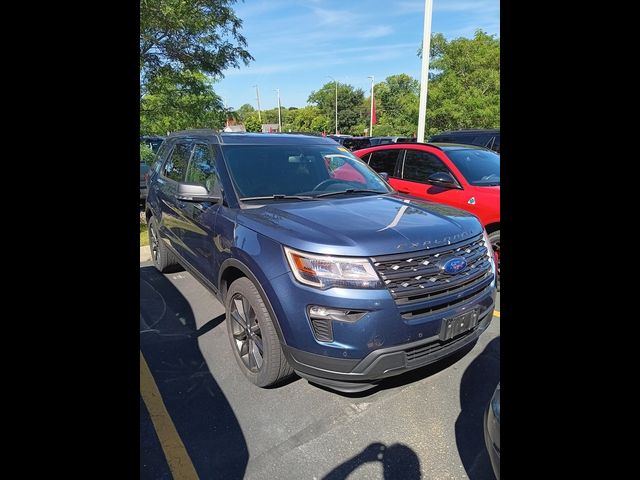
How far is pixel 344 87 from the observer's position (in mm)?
69812

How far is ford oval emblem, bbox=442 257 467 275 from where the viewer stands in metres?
2.54

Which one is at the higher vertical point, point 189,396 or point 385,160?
point 385,160

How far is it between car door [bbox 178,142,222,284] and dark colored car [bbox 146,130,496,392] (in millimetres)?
20

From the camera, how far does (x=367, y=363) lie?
230 cm

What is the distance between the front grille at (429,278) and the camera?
2.36 meters

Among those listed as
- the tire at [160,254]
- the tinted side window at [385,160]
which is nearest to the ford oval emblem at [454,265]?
the tire at [160,254]

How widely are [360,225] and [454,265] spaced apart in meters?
0.63

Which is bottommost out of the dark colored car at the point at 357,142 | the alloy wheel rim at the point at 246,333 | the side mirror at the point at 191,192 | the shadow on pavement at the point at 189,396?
the shadow on pavement at the point at 189,396

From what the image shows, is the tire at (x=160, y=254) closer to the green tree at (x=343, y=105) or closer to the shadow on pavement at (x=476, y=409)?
the shadow on pavement at (x=476, y=409)

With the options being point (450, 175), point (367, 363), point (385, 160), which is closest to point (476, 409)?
point (367, 363)

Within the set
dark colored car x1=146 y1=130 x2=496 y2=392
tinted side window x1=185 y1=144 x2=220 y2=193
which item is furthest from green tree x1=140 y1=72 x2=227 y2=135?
dark colored car x1=146 y1=130 x2=496 y2=392

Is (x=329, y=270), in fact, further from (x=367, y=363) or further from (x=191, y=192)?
(x=191, y=192)

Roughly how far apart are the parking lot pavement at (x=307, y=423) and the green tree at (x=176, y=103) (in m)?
4.80
